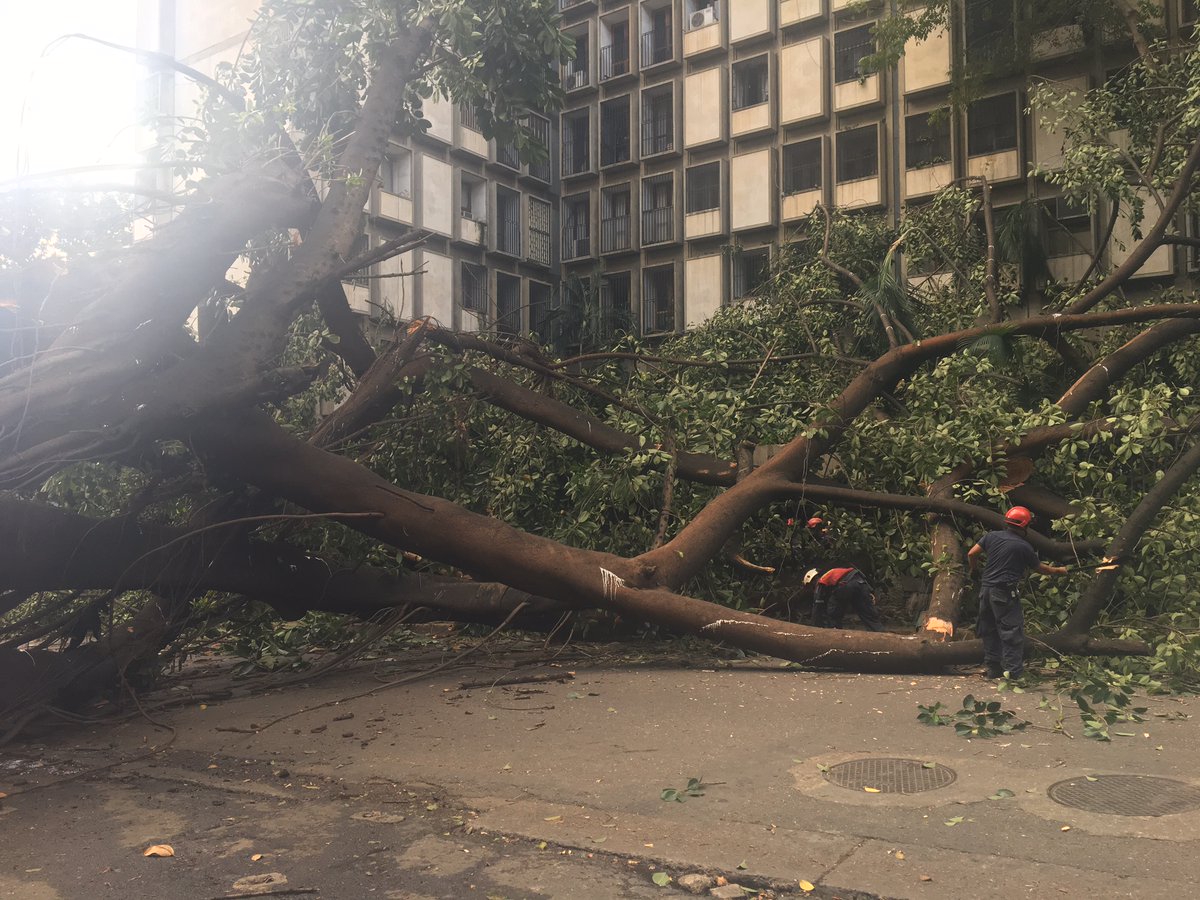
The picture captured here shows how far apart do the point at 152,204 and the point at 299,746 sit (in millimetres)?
3992

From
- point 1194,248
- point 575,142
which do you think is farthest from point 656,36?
point 1194,248

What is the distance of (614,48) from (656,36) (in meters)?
1.55

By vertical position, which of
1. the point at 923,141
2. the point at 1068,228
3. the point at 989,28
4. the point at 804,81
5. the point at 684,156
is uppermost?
the point at 804,81

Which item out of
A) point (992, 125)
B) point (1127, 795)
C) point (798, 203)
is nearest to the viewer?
point (1127, 795)

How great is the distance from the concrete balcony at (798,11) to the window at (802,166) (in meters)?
3.25

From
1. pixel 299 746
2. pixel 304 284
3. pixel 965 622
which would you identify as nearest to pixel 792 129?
pixel 965 622

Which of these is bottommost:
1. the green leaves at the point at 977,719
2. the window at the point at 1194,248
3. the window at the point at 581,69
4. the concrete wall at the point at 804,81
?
the green leaves at the point at 977,719

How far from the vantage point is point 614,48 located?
1336 inches

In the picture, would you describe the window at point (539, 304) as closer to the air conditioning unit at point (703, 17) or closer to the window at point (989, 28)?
the air conditioning unit at point (703, 17)

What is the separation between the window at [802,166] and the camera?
2916 centimetres

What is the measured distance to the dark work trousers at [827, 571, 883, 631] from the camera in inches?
407

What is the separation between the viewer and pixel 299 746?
21.7 ft

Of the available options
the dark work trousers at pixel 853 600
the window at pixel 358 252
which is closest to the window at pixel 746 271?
the dark work trousers at pixel 853 600

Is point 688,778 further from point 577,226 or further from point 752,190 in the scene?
point 577,226
